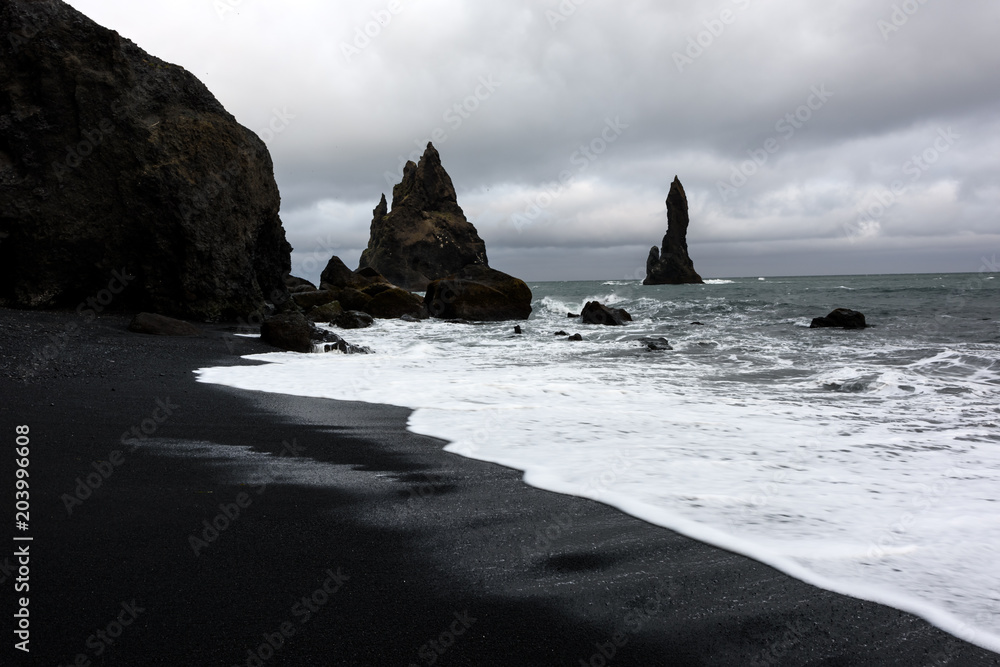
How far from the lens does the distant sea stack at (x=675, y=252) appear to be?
88750 mm

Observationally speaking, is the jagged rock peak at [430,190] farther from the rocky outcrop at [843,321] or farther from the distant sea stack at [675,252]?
the rocky outcrop at [843,321]

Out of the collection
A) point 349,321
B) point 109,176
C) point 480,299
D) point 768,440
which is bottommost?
point 768,440

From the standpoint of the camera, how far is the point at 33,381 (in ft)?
18.5

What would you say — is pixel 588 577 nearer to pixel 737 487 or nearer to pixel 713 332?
pixel 737 487

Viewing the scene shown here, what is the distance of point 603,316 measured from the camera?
2278 cm

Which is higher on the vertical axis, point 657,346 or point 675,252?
point 675,252

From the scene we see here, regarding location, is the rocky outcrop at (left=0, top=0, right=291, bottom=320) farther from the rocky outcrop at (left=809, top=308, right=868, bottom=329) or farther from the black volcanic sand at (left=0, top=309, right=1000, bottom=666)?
the rocky outcrop at (left=809, top=308, right=868, bottom=329)

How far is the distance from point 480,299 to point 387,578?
74.3ft

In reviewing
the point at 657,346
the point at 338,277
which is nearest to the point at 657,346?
the point at 657,346

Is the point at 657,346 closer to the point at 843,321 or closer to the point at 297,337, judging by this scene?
the point at 297,337

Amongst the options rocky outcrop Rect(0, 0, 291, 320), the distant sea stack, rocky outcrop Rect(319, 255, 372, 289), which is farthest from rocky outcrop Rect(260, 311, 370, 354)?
the distant sea stack

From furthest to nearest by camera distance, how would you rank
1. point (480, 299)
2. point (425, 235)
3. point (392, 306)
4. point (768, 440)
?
point (425, 235) < point (392, 306) < point (480, 299) < point (768, 440)

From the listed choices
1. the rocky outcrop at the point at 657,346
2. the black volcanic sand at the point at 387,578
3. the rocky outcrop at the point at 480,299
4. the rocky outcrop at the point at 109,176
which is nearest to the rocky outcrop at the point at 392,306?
the rocky outcrop at the point at 480,299

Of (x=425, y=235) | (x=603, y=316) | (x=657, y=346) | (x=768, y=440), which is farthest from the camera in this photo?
(x=425, y=235)
